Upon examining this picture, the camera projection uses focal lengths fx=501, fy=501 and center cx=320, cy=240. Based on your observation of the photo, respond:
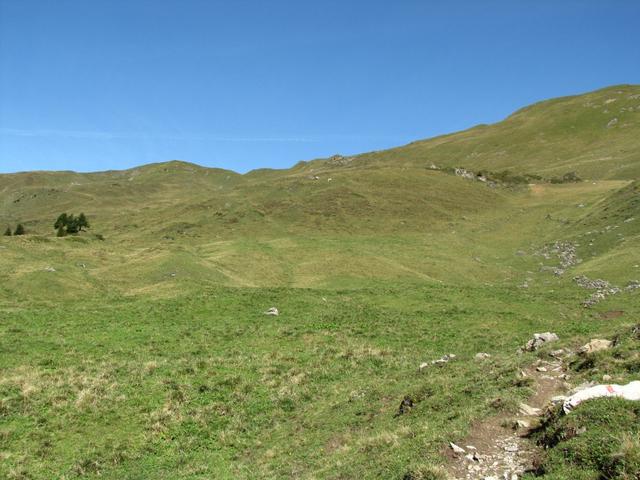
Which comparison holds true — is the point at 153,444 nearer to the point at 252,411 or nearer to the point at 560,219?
the point at 252,411

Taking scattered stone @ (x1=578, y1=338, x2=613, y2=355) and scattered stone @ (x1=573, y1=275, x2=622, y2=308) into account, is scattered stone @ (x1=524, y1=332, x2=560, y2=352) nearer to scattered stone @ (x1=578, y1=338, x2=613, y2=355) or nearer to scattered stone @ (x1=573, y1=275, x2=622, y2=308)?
scattered stone @ (x1=578, y1=338, x2=613, y2=355)

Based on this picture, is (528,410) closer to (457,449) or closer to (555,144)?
(457,449)

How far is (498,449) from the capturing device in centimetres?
1209

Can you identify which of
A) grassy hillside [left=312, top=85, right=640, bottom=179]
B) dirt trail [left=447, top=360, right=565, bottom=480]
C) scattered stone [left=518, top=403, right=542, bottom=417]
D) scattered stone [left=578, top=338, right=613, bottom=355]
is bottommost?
dirt trail [left=447, top=360, right=565, bottom=480]

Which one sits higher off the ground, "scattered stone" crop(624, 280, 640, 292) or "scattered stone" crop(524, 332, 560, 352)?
"scattered stone" crop(524, 332, 560, 352)

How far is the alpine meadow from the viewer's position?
1359 cm

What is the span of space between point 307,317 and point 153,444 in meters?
17.0

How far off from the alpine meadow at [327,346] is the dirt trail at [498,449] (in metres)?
0.05

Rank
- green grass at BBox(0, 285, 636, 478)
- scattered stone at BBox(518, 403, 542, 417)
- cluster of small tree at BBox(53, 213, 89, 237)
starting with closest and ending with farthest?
1. scattered stone at BBox(518, 403, 542, 417)
2. green grass at BBox(0, 285, 636, 478)
3. cluster of small tree at BBox(53, 213, 89, 237)

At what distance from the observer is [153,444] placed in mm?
17219

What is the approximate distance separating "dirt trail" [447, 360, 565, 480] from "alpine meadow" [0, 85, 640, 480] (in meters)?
0.05

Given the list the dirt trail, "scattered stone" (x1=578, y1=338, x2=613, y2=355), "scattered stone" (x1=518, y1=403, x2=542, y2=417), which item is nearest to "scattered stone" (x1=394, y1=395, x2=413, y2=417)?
the dirt trail

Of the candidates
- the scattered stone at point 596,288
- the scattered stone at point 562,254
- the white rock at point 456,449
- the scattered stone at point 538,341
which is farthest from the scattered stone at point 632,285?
the white rock at point 456,449

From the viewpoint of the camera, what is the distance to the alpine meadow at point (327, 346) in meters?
13.6
